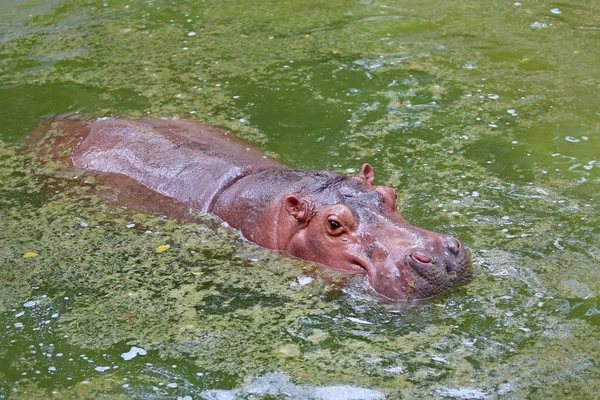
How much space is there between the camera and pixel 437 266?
4.77 metres

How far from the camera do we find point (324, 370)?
4398 mm

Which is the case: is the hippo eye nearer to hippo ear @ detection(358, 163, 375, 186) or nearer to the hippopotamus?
the hippopotamus

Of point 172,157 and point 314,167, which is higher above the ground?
point 172,157

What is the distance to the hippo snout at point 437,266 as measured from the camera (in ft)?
15.6

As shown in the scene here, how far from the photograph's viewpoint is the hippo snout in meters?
4.74

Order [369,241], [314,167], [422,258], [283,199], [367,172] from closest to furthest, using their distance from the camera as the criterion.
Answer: [422,258] → [369,241] → [283,199] → [367,172] → [314,167]

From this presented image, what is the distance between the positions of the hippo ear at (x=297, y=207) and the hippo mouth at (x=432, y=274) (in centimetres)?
83

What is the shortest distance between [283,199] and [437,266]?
121cm

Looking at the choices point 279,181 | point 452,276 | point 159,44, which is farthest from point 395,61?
point 452,276

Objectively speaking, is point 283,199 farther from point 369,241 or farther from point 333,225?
point 369,241

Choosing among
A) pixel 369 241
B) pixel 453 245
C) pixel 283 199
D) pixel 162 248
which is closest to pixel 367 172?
pixel 283 199

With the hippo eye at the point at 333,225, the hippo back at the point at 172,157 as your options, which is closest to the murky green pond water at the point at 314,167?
the hippo back at the point at 172,157

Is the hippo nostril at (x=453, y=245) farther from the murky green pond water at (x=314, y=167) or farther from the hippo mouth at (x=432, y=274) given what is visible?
the murky green pond water at (x=314, y=167)

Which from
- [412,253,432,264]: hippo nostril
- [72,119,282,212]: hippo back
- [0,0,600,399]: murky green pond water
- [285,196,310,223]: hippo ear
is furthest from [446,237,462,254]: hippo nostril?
[72,119,282,212]: hippo back
